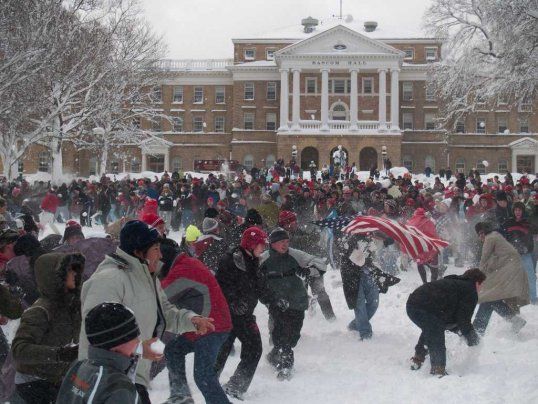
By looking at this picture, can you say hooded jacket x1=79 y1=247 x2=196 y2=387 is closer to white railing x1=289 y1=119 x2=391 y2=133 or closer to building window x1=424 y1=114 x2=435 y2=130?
white railing x1=289 y1=119 x2=391 y2=133

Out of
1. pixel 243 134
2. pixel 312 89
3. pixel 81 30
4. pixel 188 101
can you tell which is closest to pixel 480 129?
pixel 312 89

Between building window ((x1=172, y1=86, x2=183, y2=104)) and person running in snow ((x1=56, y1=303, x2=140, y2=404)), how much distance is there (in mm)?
66673

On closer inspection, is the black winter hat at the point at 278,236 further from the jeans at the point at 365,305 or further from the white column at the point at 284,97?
the white column at the point at 284,97

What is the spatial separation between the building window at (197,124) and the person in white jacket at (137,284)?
64.2 metres

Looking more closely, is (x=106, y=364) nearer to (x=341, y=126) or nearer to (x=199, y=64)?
(x=341, y=126)

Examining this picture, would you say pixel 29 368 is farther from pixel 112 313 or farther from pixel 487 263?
pixel 487 263

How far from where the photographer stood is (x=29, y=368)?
13.9ft

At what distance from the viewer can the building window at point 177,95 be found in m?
68.6

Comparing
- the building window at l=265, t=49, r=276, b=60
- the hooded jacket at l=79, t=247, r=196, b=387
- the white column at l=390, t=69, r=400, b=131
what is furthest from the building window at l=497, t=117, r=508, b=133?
the hooded jacket at l=79, t=247, r=196, b=387

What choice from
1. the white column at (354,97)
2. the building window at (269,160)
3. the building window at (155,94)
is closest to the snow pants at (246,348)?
the building window at (155,94)

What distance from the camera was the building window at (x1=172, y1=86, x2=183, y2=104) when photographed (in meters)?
68.6

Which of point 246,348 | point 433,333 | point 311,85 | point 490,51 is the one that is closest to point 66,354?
point 246,348

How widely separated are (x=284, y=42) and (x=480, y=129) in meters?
19.7

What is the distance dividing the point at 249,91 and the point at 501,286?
191 feet
